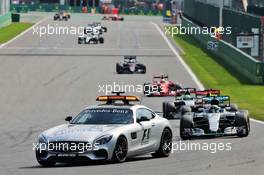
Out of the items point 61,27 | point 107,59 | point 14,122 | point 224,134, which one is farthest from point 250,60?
point 61,27

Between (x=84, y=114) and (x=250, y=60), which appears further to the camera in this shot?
(x=250, y=60)

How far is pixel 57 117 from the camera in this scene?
32594 mm

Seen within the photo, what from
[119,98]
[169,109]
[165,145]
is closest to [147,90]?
[169,109]

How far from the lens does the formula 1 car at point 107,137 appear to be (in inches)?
701

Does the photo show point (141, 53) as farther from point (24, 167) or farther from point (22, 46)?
point (24, 167)

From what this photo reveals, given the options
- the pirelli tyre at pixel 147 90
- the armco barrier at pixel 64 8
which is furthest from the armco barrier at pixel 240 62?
the armco barrier at pixel 64 8

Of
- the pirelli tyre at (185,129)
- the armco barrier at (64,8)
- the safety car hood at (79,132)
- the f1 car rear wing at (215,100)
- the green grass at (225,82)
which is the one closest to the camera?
the safety car hood at (79,132)

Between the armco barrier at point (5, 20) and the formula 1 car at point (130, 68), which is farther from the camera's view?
the armco barrier at point (5, 20)

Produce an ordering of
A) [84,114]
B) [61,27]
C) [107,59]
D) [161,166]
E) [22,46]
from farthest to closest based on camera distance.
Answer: [61,27]
[22,46]
[107,59]
[84,114]
[161,166]

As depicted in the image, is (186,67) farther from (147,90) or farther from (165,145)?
(165,145)

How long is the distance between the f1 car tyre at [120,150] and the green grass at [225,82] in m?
14.4

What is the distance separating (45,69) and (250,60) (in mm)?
11851

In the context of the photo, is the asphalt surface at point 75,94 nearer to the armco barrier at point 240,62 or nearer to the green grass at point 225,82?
the green grass at point 225,82

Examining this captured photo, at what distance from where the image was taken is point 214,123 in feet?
81.1
